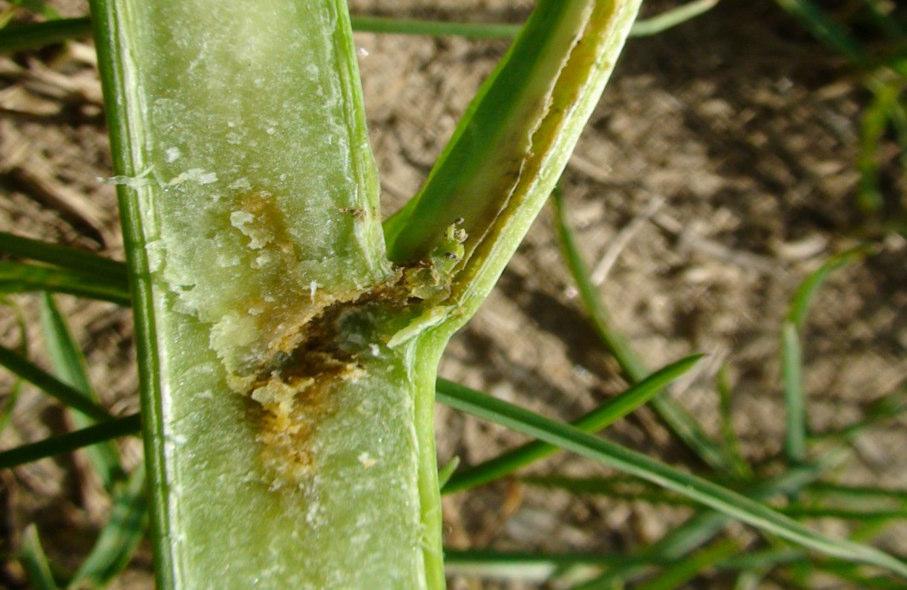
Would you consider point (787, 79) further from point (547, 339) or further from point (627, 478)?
point (627, 478)

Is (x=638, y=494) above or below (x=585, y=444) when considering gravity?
below

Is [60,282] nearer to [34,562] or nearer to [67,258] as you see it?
[67,258]

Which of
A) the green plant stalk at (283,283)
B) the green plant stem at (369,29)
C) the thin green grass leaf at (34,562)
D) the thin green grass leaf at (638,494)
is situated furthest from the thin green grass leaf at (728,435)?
the thin green grass leaf at (34,562)

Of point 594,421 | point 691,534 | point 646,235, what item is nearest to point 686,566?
Answer: point 691,534

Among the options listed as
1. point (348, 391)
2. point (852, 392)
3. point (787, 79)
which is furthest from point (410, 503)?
point (787, 79)

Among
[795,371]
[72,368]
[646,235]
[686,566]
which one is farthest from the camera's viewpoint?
[646,235]
